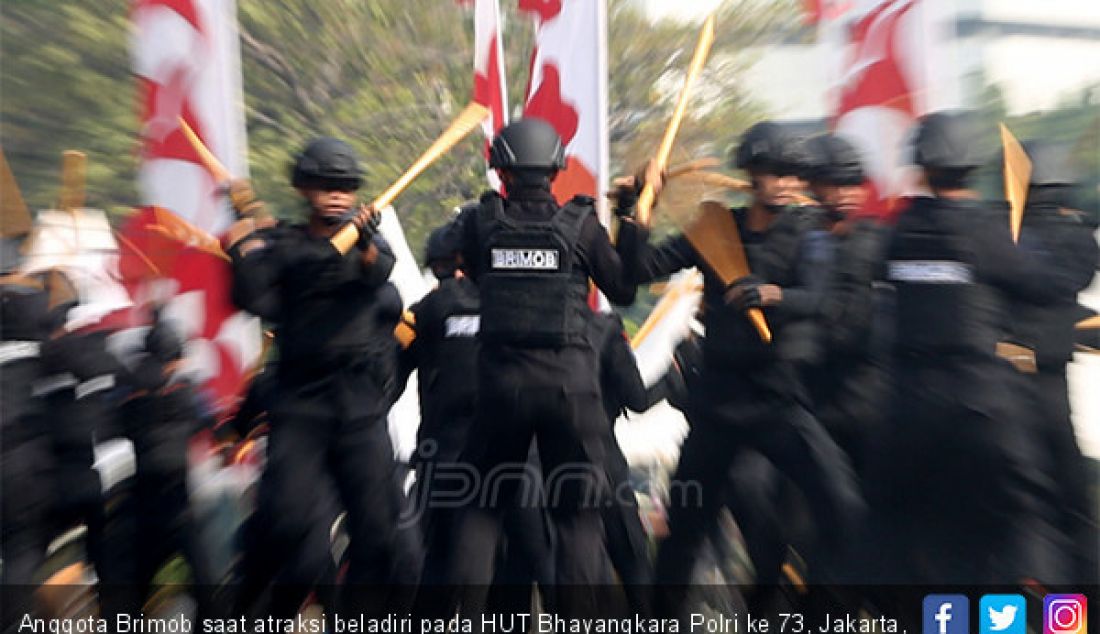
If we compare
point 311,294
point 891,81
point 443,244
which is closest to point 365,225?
point 311,294

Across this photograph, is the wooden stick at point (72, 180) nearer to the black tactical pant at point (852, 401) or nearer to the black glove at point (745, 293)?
the black glove at point (745, 293)

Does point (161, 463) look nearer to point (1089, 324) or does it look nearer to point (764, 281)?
point (764, 281)

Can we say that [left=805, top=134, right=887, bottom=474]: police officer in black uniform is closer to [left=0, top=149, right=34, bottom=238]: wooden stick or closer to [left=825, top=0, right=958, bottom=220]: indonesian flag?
[left=825, top=0, right=958, bottom=220]: indonesian flag

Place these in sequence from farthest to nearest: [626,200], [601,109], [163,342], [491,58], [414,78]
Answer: [414,78]
[491,58]
[601,109]
[163,342]
[626,200]

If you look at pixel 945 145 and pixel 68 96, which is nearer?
pixel 945 145

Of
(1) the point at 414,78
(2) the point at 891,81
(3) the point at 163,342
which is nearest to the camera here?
(3) the point at 163,342

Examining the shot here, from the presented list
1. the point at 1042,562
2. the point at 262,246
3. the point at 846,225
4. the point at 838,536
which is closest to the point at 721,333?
the point at 846,225

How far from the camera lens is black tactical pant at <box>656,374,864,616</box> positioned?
3906 mm

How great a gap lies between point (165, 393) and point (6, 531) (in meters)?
0.73

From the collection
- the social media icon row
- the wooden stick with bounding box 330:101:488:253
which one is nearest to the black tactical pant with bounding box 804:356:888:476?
the social media icon row

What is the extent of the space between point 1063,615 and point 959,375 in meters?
0.82

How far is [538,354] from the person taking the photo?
3.72 meters

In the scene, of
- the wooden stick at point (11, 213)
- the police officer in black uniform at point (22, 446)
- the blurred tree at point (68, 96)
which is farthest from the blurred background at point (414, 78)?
the police officer in black uniform at point (22, 446)

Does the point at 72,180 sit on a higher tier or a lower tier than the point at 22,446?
higher
